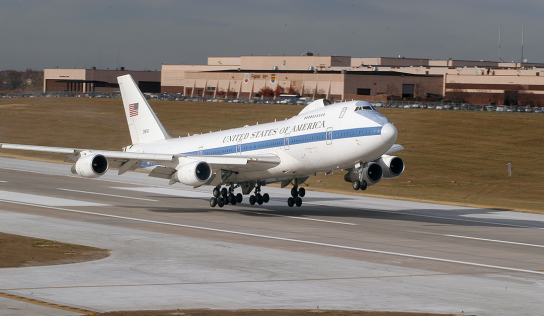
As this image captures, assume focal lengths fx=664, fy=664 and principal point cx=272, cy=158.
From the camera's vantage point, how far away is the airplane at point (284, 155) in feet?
127

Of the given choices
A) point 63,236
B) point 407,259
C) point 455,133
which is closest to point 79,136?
point 455,133

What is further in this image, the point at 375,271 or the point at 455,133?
the point at 455,133

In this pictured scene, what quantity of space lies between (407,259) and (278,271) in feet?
21.1

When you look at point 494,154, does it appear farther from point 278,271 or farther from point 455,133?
point 278,271

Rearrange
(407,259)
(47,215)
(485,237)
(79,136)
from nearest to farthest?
(407,259) → (485,237) → (47,215) → (79,136)

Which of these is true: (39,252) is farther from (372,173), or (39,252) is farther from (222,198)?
(372,173)

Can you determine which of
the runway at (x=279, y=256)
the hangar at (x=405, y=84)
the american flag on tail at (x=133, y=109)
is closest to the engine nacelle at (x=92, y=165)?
the runway at (x=279, y=256)

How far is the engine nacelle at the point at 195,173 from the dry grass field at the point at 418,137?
2210 centimetres

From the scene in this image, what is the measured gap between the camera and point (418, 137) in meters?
91.9

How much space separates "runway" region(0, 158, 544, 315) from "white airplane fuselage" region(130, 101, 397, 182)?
3.49m

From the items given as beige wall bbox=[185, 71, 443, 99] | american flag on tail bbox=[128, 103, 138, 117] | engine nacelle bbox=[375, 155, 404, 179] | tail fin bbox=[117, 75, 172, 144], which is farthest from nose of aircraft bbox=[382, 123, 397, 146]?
beige wall bbox=[185, 71, 443, 99]

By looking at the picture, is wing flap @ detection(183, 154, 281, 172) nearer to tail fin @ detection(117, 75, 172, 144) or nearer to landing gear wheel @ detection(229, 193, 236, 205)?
landing gear wheel @ detection(229, 193, 236, 205)

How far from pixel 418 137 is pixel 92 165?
5923 centimetres

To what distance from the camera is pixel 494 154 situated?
81.2 m
